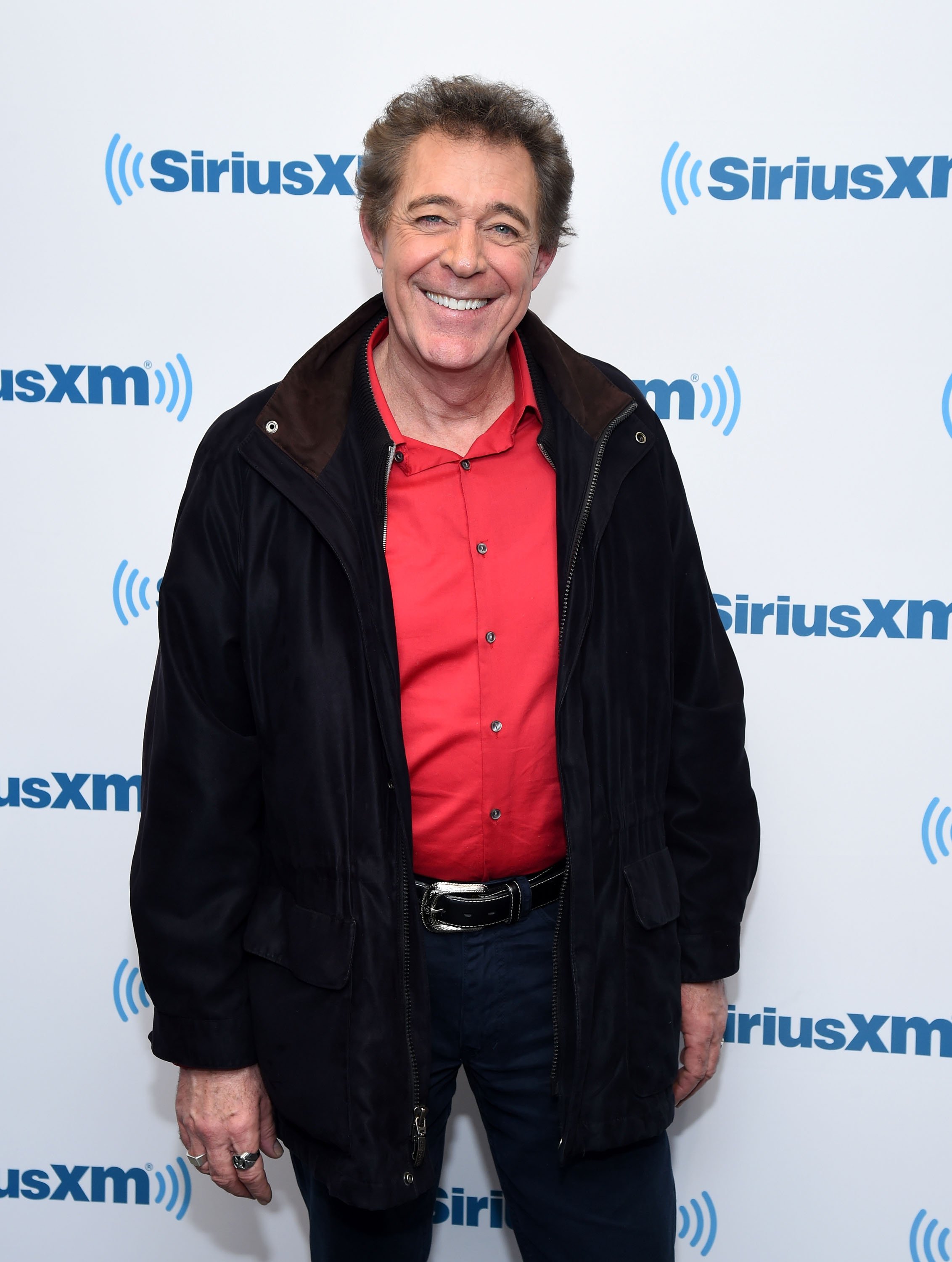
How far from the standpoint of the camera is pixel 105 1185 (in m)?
2.15

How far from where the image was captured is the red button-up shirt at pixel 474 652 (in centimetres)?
138

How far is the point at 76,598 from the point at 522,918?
979mm

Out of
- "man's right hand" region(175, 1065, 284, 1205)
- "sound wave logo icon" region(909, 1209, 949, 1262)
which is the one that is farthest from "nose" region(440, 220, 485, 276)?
"sound wave logo icon" region(909, 1209, 949, 1262)

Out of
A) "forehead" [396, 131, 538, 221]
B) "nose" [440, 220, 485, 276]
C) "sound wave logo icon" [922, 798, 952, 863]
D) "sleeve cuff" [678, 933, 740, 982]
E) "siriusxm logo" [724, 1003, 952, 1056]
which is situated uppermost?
"forehead" [396, 131, 538, 221]

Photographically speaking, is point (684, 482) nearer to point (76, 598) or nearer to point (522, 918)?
point (522, 918)

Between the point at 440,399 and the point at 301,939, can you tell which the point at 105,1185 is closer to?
the point at 301,939

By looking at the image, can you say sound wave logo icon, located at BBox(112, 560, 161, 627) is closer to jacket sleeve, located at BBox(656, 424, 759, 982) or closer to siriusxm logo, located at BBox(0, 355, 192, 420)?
siriusxm logo, located at BBox(0, 355, 192, 420)

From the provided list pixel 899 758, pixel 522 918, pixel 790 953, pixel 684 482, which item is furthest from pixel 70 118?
pixel 790 953

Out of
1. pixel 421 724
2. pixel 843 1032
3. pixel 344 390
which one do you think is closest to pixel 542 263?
pixel 344 390

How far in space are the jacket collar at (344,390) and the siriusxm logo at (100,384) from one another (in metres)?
0.47

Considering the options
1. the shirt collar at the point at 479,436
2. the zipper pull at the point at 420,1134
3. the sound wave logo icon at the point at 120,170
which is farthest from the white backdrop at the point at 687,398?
the zipper pull at the point at 420,1134

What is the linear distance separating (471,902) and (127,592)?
0.87 metres

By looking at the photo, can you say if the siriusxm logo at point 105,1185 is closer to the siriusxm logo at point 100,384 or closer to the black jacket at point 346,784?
the black jacket at point 346,784

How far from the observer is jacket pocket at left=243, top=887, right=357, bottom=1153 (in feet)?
4.49
